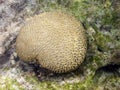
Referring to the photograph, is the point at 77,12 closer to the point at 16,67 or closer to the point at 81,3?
the point at 81,3

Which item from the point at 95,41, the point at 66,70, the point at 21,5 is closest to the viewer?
the point at 66,70

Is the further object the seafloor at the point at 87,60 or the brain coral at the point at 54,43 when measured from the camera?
the seafloor at the point at 87,60

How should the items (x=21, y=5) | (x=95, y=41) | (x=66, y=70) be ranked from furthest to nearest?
(x=21, y=5)
(x=95, y=41)
(x=66, y=70)

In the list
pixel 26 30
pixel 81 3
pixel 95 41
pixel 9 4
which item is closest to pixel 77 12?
pixel 81 3

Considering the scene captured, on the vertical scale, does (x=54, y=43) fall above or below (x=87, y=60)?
above

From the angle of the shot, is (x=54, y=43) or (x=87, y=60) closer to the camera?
(x=54, y=43)
